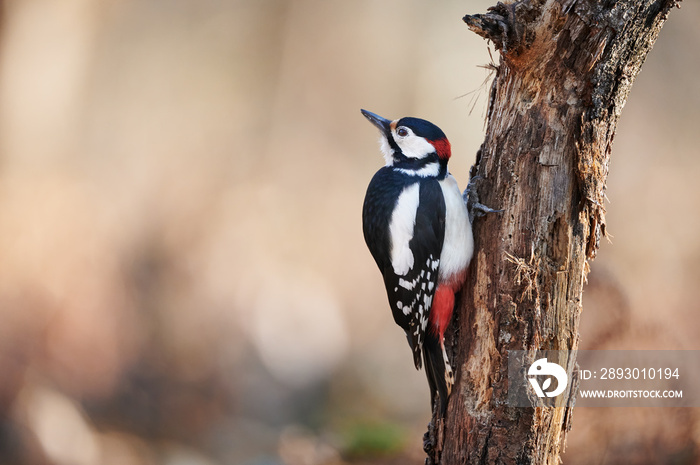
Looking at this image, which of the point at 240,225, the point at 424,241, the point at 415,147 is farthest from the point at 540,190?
the point at 240,225

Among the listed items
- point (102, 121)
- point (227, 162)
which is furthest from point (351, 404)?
point (102, 121)

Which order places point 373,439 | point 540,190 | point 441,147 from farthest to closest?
point 373,439 → point 441,147 → point 540,190

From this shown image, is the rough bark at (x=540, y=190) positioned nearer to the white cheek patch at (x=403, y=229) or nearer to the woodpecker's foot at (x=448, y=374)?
the woodpecker's foot at (x=448, y=374)

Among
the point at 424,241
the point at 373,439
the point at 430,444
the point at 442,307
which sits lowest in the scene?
the point at 373,439

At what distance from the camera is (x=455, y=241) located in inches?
78.5

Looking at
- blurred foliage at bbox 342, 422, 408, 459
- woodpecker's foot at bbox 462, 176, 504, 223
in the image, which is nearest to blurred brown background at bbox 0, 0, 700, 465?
blurred foliage at bbox 342, 422, 408, 459

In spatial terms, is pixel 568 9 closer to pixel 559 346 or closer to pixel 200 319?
pixel 559 346

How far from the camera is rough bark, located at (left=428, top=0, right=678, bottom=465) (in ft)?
5.62

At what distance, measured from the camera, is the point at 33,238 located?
3.97 metres

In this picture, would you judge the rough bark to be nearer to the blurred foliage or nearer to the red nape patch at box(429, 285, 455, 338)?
the red nape patch at box(429, 285, 455, 338)

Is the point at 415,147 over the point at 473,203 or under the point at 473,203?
over

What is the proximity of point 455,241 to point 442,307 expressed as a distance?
0.24 m

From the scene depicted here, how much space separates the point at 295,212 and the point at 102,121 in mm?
1546

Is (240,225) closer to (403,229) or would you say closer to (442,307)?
(403,229)
